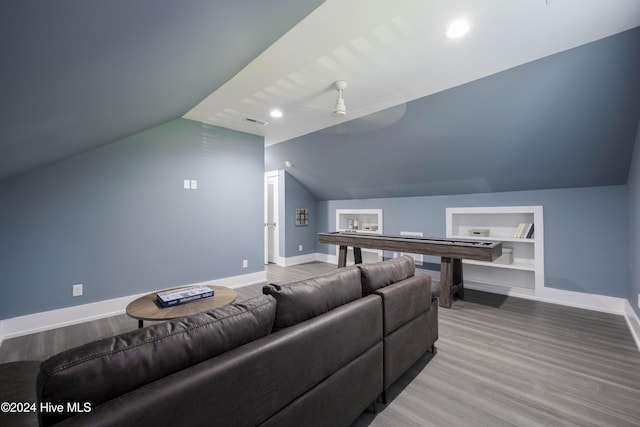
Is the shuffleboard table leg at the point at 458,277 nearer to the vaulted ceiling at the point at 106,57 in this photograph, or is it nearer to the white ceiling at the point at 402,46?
the white ceiling at the point at 402,46

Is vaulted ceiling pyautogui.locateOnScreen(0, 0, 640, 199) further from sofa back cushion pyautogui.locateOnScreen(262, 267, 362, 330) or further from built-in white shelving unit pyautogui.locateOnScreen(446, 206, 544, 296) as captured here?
sofa back cushion pyautogui.locateOnScreen(262, 267, 362, 330)

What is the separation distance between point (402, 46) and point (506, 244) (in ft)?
11.5

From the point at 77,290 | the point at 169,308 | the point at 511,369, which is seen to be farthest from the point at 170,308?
the point at 511,369

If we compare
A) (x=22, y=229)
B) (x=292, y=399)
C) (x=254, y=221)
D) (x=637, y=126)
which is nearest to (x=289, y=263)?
(x=254, y=221)

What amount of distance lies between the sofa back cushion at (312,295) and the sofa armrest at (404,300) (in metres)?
0.21

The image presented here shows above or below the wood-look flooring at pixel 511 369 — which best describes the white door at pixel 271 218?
above

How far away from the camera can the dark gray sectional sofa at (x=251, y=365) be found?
0.77 meters

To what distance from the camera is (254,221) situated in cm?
475

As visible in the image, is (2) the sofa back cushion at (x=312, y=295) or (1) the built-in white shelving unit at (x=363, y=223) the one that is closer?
(2) the sofa back cushion at (x=312, y=295)

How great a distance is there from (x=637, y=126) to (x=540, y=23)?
68.1 inches

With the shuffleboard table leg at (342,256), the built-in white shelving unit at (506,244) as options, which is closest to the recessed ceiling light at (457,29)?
the built-in white shelving unit at (506,244)

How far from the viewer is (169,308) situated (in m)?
2.24

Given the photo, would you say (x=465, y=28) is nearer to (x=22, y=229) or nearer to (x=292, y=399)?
(x=292, y=399)

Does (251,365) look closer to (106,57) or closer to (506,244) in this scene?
(106,57)
